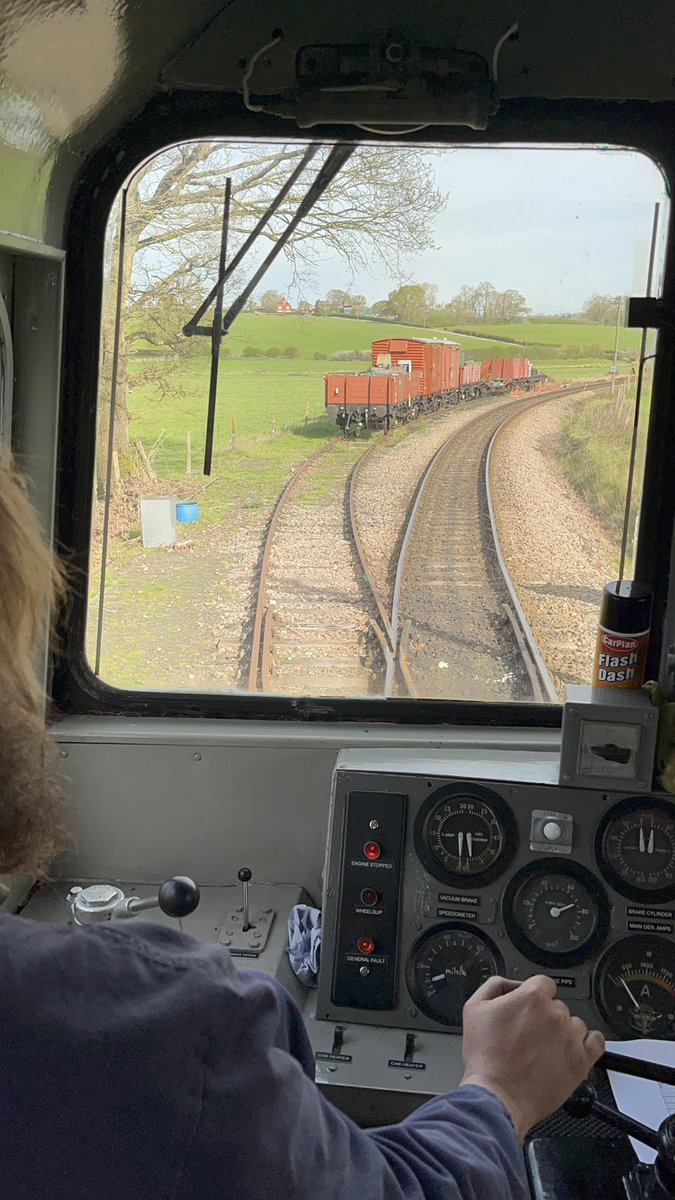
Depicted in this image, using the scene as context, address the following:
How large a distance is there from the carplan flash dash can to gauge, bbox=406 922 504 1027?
19.8 inches

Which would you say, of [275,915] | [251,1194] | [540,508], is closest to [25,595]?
[251,1194]

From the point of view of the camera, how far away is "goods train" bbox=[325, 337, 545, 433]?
89.1 inches

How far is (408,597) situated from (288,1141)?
168cm

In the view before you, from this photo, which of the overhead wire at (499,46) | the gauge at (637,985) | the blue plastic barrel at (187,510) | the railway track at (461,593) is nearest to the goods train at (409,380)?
the railway track at (461,593)

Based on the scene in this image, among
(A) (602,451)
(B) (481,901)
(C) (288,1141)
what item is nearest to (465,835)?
(B) (481,901)

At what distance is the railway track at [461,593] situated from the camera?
237 centimetres

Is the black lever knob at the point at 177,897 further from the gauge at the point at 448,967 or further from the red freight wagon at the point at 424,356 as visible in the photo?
the red freight wagon at the point at 424,356

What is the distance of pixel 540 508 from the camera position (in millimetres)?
2365

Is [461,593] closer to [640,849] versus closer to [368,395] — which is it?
[368,395]

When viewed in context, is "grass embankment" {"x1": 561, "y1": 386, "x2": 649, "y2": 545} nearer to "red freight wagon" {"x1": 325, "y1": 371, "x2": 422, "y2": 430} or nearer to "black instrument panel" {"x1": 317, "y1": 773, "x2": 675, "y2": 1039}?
"red freight wagon" {"x1": 325, "y1": 371, "x2": 422, "y2": 430}

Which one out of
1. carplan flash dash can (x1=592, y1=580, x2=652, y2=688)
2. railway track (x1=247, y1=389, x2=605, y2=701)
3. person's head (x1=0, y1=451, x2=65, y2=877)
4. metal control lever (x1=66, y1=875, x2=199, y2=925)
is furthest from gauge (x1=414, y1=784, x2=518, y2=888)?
person's head (x1=0, y1=451, x2=65, y2=877)

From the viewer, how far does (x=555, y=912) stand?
1.87 metres

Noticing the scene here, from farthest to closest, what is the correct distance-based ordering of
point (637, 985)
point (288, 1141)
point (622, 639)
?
point (622, 639)
point (637, 985)
point (288, 1141)

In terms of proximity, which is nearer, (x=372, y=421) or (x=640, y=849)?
(x=640, y=849)
